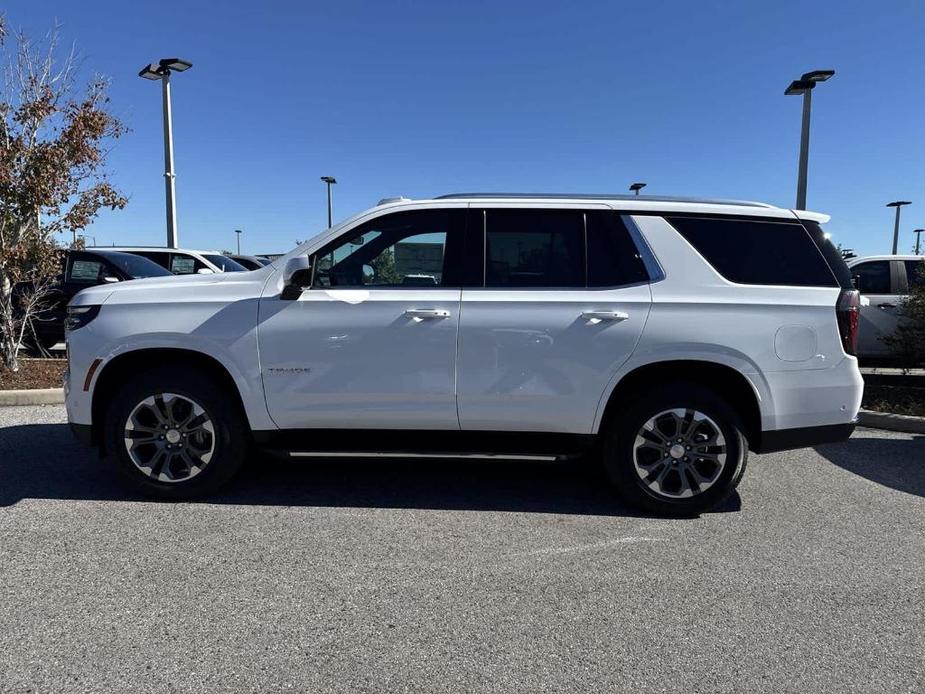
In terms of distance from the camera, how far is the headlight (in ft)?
13.2

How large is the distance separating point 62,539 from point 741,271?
4.27 meters

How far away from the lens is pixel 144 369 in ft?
13.5

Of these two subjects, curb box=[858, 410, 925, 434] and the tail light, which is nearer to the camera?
the tail light

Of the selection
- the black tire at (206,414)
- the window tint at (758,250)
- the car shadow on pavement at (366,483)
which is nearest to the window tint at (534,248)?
the window tint at (758,250)

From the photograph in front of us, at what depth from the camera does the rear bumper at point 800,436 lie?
3.88m

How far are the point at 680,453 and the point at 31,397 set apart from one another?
681 cm

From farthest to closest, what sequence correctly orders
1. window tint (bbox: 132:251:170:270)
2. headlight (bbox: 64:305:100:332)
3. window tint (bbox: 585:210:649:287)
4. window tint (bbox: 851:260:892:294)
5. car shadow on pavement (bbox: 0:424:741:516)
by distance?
window tint (bbox: 132:251:170:270)
window tint (bbox: 851:260:892:294)
car shadow on pavement (bbox: 0:424:741:516)
headlight (bbox: 64:305:100:332)
window tint (bbox: 585:210:649:287)

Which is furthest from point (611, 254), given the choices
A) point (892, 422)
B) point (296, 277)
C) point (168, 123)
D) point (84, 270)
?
point (168, 123)

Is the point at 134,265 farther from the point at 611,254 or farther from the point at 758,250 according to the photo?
the point at 758,250

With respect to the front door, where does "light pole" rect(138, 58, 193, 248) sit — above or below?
above

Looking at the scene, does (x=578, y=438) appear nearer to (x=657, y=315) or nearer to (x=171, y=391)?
(x=657, y=315)

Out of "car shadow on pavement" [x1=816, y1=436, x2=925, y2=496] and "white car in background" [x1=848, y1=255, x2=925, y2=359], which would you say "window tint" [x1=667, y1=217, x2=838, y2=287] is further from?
"white car in background" [x1=848, y1=255, x2=925, y2=359]

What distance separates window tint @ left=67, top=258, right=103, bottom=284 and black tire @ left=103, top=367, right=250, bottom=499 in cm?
632

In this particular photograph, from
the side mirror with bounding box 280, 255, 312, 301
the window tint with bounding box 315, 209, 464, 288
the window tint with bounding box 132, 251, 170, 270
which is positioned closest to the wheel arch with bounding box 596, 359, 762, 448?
the window tint with bounding box 315, 209, 464, 288
